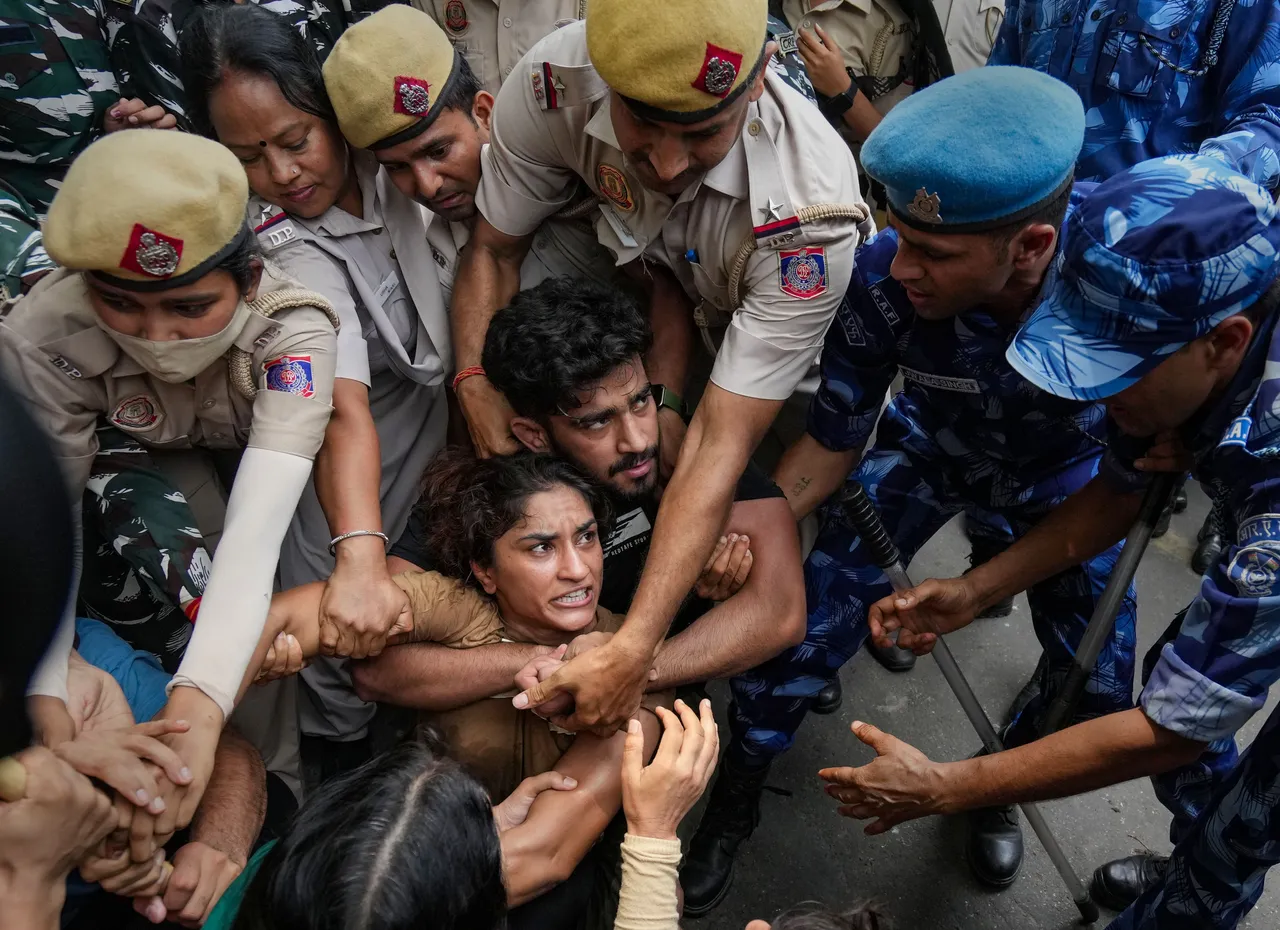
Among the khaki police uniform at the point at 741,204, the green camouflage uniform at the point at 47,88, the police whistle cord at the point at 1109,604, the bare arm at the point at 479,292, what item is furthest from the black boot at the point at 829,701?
the green camouflage uniform at the point at 47,88

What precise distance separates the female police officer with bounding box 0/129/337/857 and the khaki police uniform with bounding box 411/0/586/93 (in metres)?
1.36

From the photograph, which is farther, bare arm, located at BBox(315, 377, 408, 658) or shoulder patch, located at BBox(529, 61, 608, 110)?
shoulder patch, located at BBox(529, 61, 608, 110)

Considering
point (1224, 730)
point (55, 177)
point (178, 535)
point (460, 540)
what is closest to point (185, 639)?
point (178, 535)

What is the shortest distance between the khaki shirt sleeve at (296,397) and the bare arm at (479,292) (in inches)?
21.0

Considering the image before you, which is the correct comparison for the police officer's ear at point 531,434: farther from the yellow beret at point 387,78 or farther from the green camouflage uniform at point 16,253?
the green camouflage uniform at point 16,253

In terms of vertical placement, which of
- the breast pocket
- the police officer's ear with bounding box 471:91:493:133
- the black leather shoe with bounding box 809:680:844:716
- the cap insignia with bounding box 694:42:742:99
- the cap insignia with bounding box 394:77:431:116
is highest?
the cap insignia with bounding box 694:42:742:99

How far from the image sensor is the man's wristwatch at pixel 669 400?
261 centimetres

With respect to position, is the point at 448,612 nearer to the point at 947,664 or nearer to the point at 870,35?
the point at 947,664

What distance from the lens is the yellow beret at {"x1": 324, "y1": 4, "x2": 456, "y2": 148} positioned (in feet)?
7.64

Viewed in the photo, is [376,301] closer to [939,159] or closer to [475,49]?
[475,49]

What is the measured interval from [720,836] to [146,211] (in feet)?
7.29

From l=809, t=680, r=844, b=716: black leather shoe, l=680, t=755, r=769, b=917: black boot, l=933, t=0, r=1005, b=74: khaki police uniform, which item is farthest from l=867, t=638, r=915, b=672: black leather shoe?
l=933, t=0, r=1005, b=74: khaki police uniform

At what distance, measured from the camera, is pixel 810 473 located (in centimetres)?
268

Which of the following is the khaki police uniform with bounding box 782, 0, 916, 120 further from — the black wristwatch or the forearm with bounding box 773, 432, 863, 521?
the forearm with bounding box 773, 432, 863, 521
